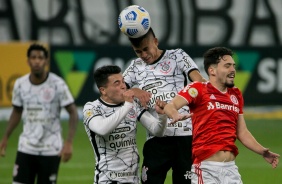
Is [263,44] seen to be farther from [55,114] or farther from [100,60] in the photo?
[55,114]

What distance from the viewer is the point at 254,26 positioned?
2569 cm

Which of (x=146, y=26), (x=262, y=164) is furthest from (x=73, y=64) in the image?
(x=146, y=26)

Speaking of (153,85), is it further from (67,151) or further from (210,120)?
(67,151)

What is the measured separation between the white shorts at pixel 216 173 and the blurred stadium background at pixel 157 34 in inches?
549

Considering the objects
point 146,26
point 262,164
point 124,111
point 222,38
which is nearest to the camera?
point 124,111

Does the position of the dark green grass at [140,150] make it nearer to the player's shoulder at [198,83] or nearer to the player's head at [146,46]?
the player's head at [146,46]

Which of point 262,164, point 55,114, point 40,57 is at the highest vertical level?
point 40,57

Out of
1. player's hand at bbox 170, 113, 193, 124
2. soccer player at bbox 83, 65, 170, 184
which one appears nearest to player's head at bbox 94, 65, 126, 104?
soccer player at bbox 83, 65, 170, 184

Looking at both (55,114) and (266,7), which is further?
(266,7)

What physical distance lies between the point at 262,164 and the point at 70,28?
28.7 ft

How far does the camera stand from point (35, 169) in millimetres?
12188

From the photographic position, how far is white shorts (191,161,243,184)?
352 inches

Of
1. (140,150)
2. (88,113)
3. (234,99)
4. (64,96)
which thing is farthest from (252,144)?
(140,150)

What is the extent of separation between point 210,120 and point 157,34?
16.3 meters
